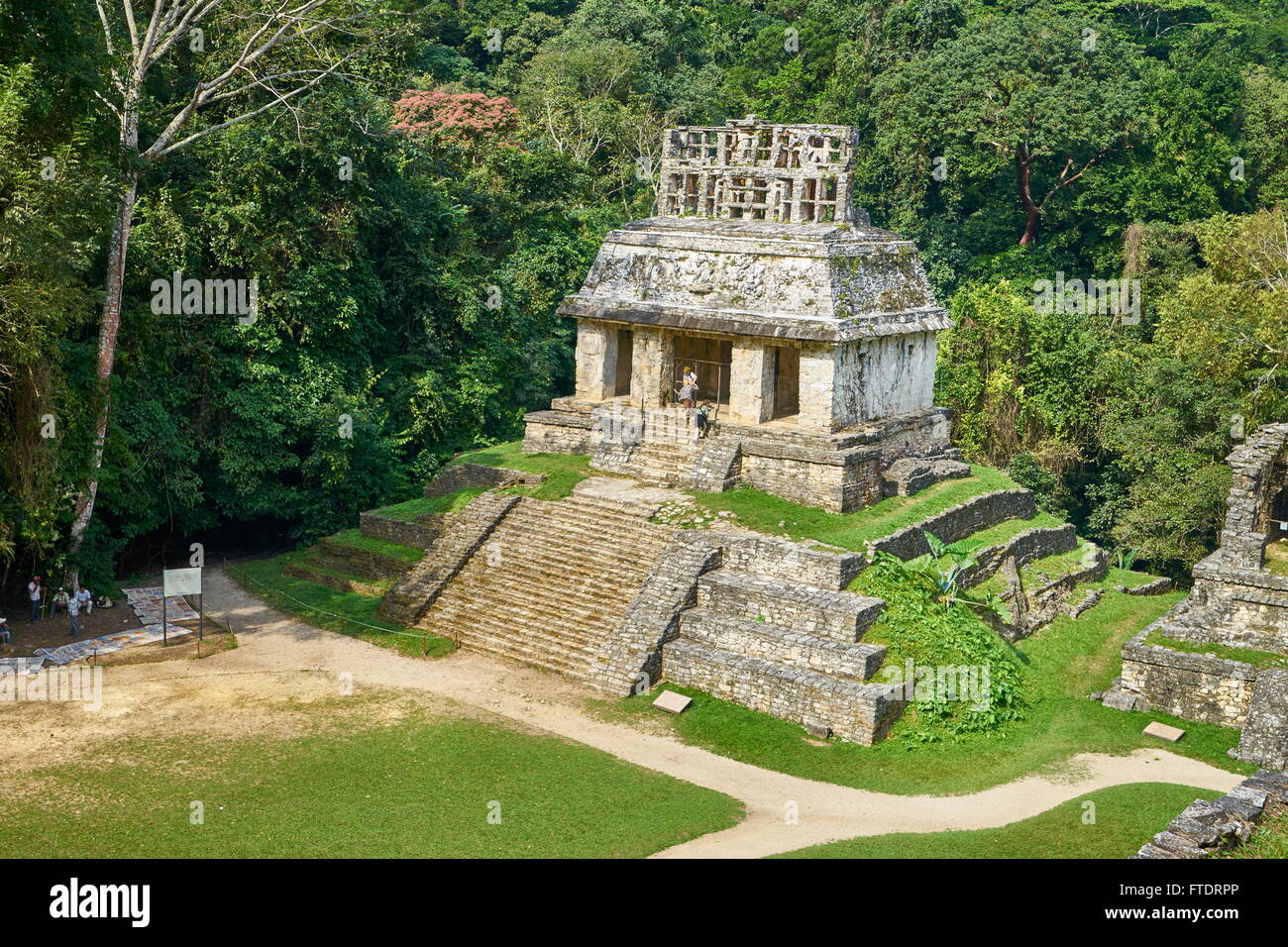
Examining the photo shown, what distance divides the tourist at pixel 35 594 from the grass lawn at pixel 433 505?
227 inches

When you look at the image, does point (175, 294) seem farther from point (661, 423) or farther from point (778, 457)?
point (778, 457)

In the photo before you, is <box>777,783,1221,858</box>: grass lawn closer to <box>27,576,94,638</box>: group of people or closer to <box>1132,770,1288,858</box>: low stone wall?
<box>1132,770,1288,858</box>: low stone wall

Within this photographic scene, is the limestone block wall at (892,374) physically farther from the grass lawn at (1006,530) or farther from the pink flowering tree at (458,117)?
the pink flowering tree at (458,117)

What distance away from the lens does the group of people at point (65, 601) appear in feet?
67.5

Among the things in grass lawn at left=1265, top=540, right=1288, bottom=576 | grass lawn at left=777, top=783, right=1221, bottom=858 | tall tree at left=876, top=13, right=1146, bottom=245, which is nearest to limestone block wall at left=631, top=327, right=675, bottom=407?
grass lawn at left=1265, top=540, right=1288, bottom=576

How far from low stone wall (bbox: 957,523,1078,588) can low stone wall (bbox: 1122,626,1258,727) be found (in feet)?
9.35

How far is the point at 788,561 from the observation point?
20.2 m

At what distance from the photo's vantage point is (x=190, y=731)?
Result: 17.2 metres

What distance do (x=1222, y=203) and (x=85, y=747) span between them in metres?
36.0

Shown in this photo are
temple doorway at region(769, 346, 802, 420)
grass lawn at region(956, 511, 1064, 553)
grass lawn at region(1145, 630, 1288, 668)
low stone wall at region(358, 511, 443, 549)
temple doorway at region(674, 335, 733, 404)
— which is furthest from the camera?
temple doorway at region(674, 335, 733, 404)

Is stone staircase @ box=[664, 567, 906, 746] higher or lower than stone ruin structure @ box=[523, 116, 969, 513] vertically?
lower

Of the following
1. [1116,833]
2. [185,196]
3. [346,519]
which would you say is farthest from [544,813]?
[185,196]

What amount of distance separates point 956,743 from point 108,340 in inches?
547

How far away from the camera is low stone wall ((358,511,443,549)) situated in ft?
76.8
